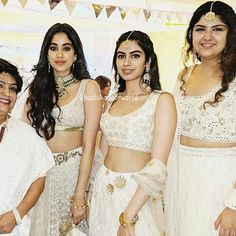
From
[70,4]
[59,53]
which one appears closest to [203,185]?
[59,53]

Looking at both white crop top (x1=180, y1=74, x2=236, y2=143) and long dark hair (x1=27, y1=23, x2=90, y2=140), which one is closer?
white crop top (x1=180, y1=74, x2=236, y2=143)

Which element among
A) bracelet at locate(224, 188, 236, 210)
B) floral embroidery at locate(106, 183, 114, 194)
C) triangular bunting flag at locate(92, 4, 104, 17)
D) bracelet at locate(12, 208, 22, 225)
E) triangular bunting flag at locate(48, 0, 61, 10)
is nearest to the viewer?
bracelet at locate(224, 188, 236, 210)

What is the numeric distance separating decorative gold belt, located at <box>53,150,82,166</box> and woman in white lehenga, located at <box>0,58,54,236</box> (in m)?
0.27

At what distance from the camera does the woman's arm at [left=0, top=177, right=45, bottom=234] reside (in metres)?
1.92

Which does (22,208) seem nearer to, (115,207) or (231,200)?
(115,207)

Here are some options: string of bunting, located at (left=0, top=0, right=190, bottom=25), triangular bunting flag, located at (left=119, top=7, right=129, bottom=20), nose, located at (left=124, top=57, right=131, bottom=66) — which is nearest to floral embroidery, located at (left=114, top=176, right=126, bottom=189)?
nose, located at (left=124, top=57, right=131, bottom=66)

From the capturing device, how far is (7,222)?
1.92 m

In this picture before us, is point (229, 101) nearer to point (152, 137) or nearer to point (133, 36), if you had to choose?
point (152, 137)

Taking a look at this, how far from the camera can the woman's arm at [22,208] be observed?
1.92 m

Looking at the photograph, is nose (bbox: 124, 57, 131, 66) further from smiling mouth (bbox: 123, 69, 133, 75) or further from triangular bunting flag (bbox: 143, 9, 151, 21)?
triangular bunting flag (bbox: 143, 9, 151, 21)

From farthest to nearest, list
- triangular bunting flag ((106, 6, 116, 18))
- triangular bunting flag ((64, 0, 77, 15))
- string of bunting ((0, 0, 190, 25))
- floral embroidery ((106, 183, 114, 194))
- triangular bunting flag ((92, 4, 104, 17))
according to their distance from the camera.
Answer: triangular bunting flag ((106, 6, 116, 18)), triangular bunting flag ((92, 4, 104, 17)), string of bunting ((0, 0, 190, 25)), triangular bunting flag ((64, 0, 77, 15)), floral embroidery ((106, 183, 114, 194))

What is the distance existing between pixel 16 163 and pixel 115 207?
1.76 ft

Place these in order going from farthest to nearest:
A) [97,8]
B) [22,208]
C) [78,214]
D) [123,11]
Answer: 1. [123,11]
2. [97,8]
3. [78,214]
4. [22,208]

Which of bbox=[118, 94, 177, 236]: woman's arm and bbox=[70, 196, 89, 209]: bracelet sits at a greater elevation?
bbox=[118, 94, 177, 236]: woman's arm
